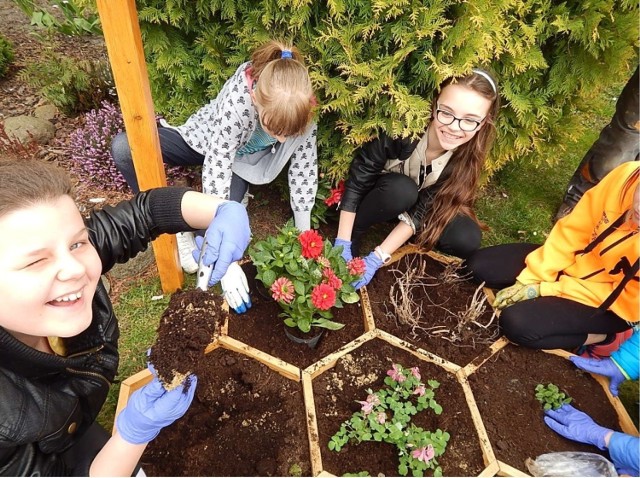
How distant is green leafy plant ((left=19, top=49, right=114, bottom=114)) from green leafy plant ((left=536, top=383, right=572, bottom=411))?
11.6 ft

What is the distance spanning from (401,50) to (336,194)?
3.02 feet

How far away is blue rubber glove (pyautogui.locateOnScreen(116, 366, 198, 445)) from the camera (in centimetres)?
128

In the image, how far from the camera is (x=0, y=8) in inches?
181

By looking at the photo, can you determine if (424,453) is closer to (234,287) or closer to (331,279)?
(331,279)

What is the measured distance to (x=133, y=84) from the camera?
1669 mm

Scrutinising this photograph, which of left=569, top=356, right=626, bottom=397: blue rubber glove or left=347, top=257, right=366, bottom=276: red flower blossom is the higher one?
left=347, top=257, right=366, bottom=276: red flower blossom

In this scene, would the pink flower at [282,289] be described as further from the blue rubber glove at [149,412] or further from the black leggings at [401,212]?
the black leggings at [401,212]

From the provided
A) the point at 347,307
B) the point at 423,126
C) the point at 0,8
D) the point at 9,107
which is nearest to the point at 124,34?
the point at 423,126

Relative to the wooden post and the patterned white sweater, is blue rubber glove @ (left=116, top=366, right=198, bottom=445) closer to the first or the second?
the wooden post

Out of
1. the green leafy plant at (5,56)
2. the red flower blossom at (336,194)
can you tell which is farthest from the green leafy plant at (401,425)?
the green leafy plant at (5,56)

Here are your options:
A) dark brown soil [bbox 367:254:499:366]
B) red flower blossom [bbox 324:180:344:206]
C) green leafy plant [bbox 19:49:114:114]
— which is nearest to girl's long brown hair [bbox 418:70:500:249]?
dark brown soil [bbox 367:254:499:366]

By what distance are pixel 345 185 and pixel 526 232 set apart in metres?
1.52

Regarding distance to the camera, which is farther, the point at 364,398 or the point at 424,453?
the point at 364,398

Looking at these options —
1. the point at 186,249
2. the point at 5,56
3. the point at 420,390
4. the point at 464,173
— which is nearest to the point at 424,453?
the point at 420,390
